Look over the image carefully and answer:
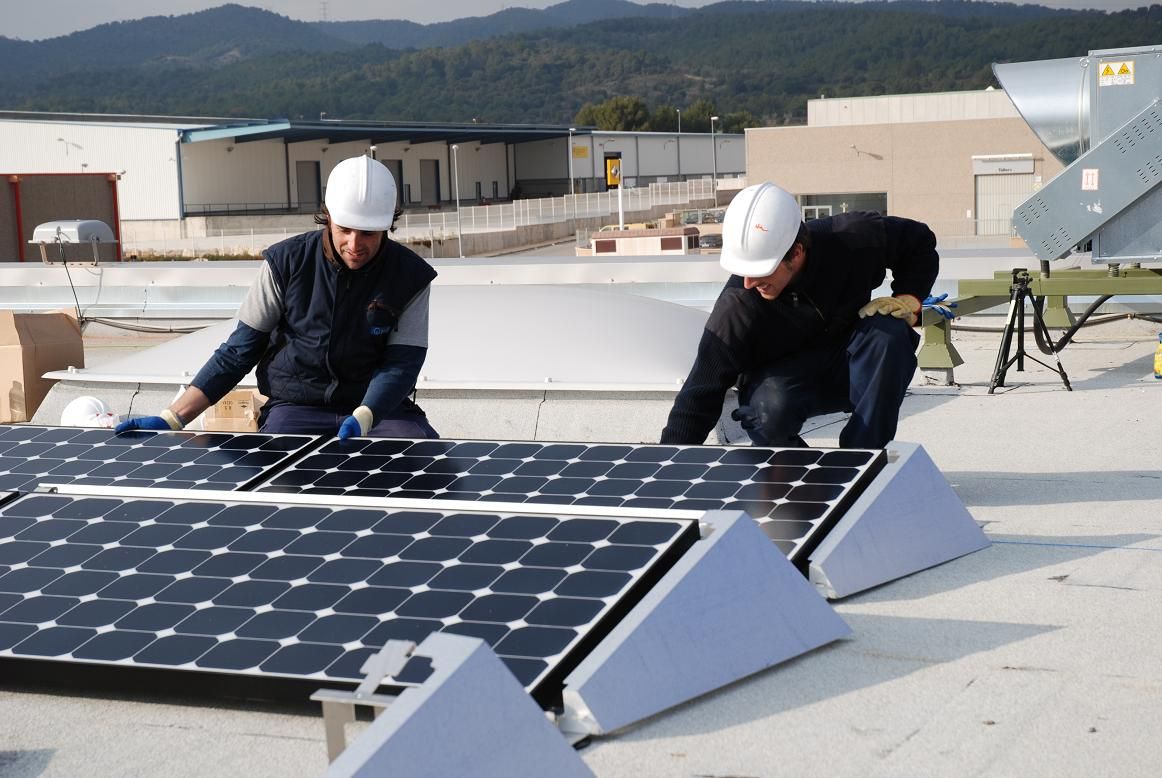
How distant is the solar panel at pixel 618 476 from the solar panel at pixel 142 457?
18 centimetres

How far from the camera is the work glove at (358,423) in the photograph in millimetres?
5305

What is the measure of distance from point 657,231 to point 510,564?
41.6 m

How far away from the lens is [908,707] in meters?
3.46

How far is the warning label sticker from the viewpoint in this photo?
32.8 feet

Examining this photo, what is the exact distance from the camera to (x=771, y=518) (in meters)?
4.31

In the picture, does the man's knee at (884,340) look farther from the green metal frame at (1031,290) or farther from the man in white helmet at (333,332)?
the green metal frame at (1031,290)

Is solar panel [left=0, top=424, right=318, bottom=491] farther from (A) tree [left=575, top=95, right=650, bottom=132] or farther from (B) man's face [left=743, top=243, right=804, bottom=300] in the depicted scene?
(A) tree [left=575, top=95, right=650, bottom=132]

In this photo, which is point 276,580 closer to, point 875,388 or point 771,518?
point 771,518

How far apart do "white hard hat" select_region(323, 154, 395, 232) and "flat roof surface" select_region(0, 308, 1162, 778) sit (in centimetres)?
237

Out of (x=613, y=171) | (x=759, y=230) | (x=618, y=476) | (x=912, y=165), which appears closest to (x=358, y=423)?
(x=618, y=476)

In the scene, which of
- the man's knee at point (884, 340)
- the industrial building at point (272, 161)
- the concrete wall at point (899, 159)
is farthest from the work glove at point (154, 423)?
the concrete wall at point (899, 159)

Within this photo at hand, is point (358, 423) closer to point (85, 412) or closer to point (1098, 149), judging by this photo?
point (85, 412)

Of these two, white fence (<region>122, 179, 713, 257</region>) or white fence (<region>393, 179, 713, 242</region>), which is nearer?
white fence (<region>122, 179, 713, 257</region>)

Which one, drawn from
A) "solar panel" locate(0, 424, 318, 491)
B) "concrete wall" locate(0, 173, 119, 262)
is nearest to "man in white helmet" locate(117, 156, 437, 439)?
"solar panel" locate(0, 424, 318, 491)
